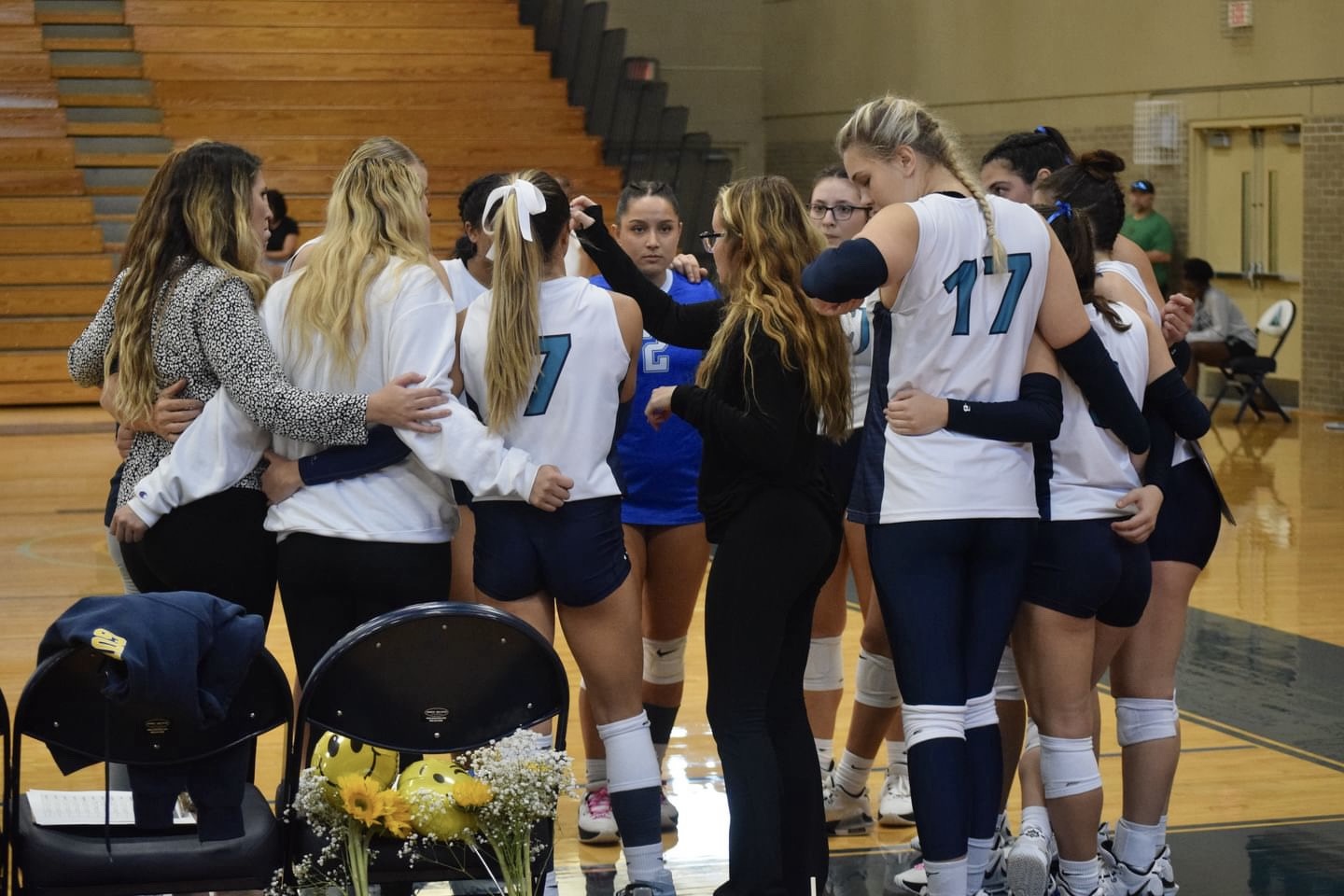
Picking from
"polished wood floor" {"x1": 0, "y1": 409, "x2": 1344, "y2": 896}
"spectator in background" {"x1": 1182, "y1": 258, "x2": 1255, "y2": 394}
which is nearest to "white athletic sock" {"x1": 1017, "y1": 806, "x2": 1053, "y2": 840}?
"polished wood floor" {"x1": 0, "y1": 409, "x2": 1344, "y2": 896}

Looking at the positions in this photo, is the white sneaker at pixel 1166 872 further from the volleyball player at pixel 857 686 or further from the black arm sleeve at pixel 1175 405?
the black arm sleeve at pixel 1175 405

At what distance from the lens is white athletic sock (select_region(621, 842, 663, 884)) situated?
3.29m

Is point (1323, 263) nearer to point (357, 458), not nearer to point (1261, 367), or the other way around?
point (1261, 367)

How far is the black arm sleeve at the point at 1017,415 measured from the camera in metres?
2.99

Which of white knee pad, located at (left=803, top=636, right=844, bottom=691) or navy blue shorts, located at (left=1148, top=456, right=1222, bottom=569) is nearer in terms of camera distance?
navy blue shorts, located at (left=1148, top=456, right=1222, bottom=569)

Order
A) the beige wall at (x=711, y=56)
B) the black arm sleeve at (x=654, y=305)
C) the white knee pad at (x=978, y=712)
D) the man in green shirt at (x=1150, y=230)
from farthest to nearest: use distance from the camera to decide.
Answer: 1. the beige wall at (x=711, y=56)
2. the man in green shirt at (x=1150, y=230)
3. the black arm sleeve at (x=654, y=305)
4. the white knee pad at (x=978, y=712)

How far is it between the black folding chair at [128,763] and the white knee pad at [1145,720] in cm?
169

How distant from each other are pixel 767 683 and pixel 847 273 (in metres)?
0.83

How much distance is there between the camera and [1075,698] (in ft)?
10.5

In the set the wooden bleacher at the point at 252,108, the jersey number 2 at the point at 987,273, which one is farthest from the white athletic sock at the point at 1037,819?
the wooden bleacher at the point at 252,108

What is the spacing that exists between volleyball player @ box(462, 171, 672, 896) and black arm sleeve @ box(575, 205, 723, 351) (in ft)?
0.76

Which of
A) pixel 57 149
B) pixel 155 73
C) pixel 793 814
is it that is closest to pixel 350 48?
pixel 155 73

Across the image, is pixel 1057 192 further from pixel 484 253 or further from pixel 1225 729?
pixel 1225 729

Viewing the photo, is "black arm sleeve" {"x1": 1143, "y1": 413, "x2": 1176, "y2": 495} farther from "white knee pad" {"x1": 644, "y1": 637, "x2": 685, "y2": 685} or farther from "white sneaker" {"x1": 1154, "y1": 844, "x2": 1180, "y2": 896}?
"white knee pad" {"x1": 644, "y1": 637, "x2": 685, "y2": 685}
